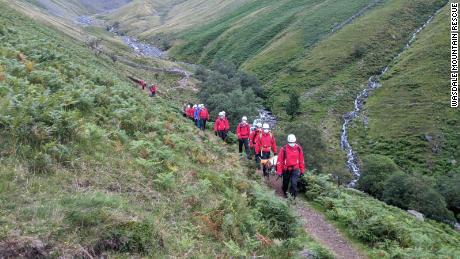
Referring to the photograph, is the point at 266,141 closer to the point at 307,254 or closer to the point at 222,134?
the point at 222,134

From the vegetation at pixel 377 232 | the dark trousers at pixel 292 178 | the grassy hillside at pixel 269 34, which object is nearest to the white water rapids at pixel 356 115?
the grassy hillside at pixel 269 34

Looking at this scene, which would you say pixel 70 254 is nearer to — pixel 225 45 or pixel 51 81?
pixel 51 81

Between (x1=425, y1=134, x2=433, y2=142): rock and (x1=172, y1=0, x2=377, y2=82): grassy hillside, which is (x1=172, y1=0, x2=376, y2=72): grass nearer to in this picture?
(x1=172, y1=0, x2=377, y2=82): grassy hillside

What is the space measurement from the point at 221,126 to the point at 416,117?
183 feet

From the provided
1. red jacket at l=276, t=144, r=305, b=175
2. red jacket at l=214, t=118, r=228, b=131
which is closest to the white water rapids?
red jacket at l=214, t=118, r=228, b=131

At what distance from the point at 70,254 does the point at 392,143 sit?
66314 mm

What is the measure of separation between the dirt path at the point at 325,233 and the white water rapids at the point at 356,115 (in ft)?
136

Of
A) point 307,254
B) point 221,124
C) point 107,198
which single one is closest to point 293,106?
point 221,124

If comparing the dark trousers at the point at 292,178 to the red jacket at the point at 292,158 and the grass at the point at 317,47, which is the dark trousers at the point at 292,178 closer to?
the red jacket at the point at 292,158

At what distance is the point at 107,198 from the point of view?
779 cm

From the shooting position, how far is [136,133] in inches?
552

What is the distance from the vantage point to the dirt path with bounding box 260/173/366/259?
12.3 meters

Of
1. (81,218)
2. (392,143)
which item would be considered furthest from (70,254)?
(392,143)

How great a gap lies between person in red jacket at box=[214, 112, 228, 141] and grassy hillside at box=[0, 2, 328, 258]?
34.8 ft
